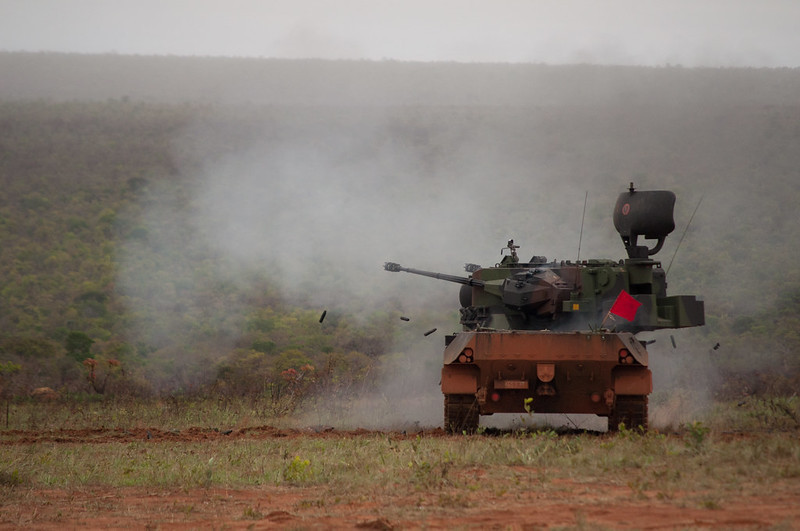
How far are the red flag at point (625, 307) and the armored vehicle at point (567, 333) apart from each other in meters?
0.01

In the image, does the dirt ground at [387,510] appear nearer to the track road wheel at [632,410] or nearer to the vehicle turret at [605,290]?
the track road wheel at [632,410]

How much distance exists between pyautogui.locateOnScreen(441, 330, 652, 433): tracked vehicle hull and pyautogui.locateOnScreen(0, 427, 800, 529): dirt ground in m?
3.44

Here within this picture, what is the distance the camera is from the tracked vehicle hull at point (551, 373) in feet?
38.5

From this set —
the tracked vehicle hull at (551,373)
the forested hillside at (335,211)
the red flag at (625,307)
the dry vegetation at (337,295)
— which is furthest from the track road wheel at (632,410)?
the forested hillside at (335,211)

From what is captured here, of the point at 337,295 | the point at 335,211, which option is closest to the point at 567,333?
the point at 337,295

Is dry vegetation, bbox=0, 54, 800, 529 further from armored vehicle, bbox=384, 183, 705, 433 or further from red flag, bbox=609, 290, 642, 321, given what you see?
red flag, bbox=609, 290, 642, 321

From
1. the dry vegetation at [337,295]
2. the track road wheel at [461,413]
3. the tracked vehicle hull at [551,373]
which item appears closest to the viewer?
the dry vegetation at [337,295]

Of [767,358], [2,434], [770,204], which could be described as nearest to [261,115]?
[770,204]

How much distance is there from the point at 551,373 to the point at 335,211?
2914 centimetres

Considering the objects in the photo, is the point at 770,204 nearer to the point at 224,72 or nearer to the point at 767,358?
the point at 767,358

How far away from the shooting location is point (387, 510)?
690cm

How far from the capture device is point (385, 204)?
40.8m

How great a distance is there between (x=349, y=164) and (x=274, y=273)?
10.6 m

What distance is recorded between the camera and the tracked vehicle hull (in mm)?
11727
